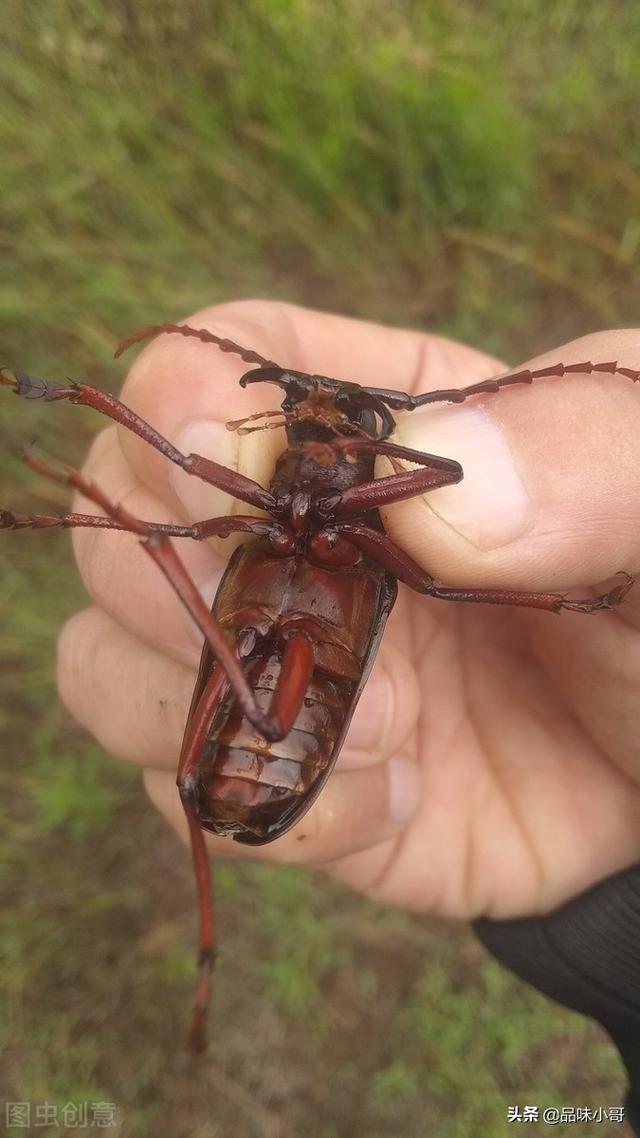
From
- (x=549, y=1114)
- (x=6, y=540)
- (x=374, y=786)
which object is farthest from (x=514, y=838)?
(x=6, y=540)

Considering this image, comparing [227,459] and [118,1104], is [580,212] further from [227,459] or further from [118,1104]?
[118,1104]

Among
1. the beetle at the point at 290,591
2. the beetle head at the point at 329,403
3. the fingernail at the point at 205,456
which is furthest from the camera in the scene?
the fingernail at the point at 205,456

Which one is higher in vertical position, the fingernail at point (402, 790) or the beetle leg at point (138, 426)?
the beetle leg at point (138, 426)

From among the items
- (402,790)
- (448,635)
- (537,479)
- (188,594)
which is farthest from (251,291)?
(188,594)

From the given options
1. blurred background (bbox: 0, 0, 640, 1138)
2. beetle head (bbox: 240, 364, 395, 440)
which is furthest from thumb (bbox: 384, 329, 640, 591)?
blurred background (bbox: 0, 0, 640, 1138)

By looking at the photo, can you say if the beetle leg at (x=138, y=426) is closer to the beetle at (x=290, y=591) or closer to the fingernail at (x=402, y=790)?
the beetle at (x=290, y=591)

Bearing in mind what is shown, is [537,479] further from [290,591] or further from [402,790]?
[402,790]

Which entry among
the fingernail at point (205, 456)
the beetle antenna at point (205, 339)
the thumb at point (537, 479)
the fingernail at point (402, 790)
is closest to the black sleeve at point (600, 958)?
the fingernail at point (402, 790)
